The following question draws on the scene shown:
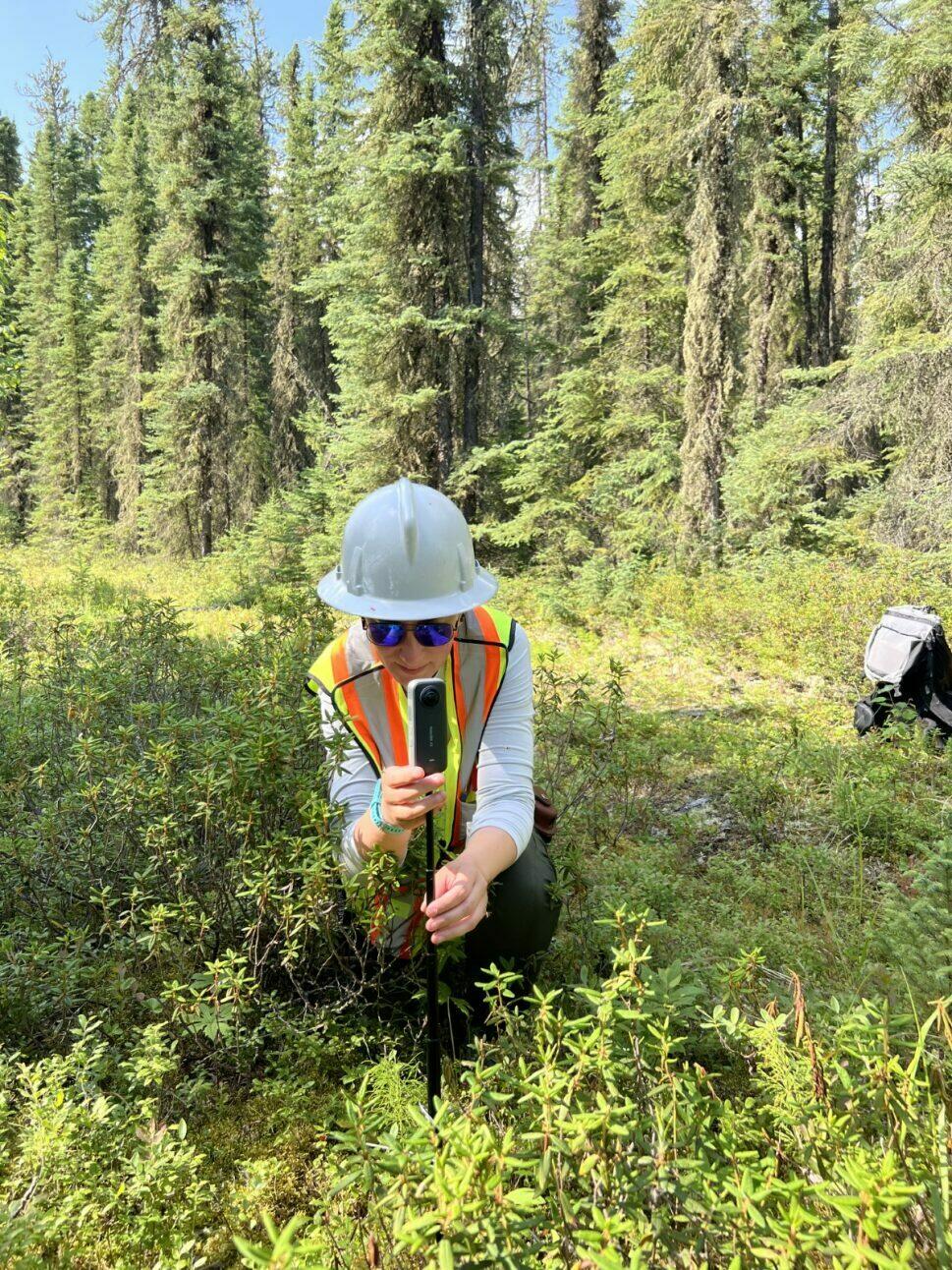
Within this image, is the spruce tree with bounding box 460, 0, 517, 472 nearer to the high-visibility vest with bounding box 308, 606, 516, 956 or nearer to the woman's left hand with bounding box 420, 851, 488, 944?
the high-visibility vest with bounding box 308, 606, 516, 956

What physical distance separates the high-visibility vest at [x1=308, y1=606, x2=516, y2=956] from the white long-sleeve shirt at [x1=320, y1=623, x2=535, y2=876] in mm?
38

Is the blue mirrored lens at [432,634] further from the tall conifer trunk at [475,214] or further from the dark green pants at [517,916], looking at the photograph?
the tall conifer trunk at [475,214]

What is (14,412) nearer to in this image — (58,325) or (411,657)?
(58,325)

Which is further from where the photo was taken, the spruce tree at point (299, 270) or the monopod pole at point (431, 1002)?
the spruce tree at point (299, 270)

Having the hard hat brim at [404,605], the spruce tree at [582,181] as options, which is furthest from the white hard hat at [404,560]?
the spruce tree at [582,181]

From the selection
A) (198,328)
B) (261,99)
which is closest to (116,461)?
(198,328)

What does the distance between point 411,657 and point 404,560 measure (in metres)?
0.28

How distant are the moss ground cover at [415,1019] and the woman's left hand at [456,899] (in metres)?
0.18

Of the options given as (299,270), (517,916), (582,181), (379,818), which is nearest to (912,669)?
(517,916)

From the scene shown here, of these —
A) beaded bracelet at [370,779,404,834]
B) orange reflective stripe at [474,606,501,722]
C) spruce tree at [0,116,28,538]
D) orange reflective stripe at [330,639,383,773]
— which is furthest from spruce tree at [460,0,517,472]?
spruce tree at [0,116,28,538]

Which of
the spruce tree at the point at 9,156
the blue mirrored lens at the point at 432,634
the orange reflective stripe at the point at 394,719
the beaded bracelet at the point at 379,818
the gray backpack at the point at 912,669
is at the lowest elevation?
the gray backpack at the point at 912,669

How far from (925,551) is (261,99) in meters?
29.3

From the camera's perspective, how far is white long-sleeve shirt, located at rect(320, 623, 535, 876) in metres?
2.11

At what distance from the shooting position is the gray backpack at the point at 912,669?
5469mm
